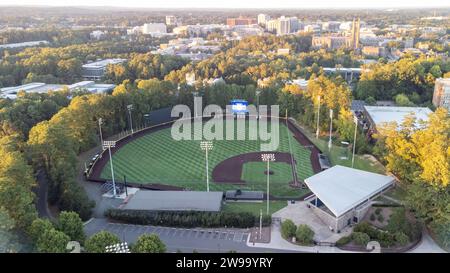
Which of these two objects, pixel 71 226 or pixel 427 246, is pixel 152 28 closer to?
pixel 71 226

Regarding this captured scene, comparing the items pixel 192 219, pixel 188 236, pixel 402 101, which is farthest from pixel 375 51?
pixel 188 236

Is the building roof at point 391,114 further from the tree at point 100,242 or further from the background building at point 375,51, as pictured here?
the background building at point 375,51

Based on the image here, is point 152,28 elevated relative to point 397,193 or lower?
elevated

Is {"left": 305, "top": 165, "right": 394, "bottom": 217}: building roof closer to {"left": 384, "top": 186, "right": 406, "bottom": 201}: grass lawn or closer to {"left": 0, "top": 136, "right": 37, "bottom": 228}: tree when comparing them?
{"left": 384, "top": 186, "right": 406, "bottom": 201}: grass lawn

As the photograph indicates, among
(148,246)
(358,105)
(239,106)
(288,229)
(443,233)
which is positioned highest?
(148,246)

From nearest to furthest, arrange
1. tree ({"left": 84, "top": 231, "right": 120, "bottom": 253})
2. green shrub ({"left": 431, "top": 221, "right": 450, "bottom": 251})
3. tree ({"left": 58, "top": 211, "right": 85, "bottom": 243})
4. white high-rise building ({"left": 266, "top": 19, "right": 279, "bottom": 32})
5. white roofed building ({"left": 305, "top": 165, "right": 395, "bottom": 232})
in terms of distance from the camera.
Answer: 1. tree ({"left": 84, "top": 231, "right": 120, "bottom": 253})
2. tree ({"left": 58, "top": 211, "right": 85, "bottom": 243})
3. green shrub ({"left": 431, "top": 221, "right": 450, "bottom": 251})
4. white roofed building ({"left": 305, "top": 165, "right": 395, "bottom": 232})
5. white high-rise building ({"left": 266, "top": 19, "right": 279, "bottom": 32})

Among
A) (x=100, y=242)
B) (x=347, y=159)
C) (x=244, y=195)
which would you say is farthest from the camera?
(x=347, y=159)

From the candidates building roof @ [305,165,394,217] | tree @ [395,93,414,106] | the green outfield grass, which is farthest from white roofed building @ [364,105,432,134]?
building roof @ [305,165,394,217]
